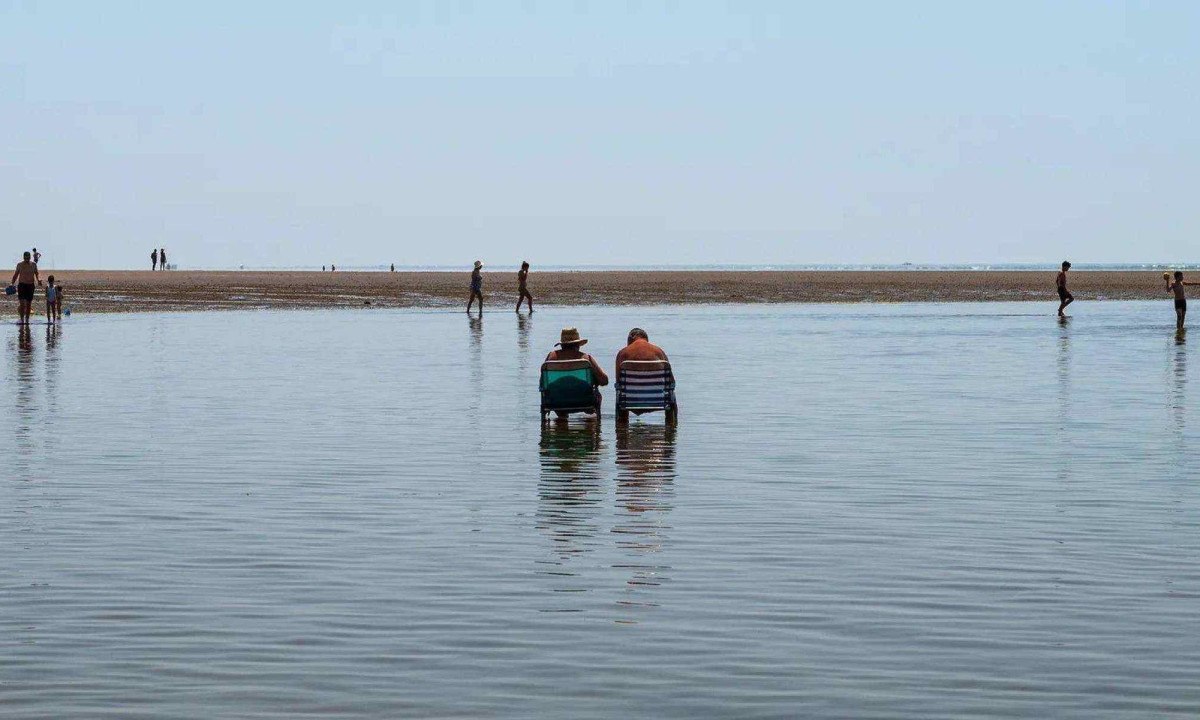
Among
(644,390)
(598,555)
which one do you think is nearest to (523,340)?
(644,390)

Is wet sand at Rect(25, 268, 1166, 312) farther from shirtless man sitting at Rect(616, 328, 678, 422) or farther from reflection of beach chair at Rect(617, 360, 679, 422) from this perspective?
reflection of beach chair at Rect(617, 360, 679, 422)

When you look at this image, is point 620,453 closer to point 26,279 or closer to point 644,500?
point 644,500

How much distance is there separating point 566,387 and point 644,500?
241 inches

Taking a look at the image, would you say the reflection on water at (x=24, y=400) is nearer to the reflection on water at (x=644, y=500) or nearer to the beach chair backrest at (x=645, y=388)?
the reflection on water at (x=644, y=500)

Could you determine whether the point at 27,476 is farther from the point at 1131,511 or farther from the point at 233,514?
the point at 1131,511

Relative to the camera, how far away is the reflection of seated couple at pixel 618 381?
763 inches

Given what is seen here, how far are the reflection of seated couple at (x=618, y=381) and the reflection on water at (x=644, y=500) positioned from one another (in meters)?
0.31

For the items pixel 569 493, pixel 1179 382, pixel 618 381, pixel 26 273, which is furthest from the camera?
pixel 26 273

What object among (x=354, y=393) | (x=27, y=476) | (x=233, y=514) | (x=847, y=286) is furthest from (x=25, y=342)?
(x=847, y=286)

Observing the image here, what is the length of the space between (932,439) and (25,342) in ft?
80.0

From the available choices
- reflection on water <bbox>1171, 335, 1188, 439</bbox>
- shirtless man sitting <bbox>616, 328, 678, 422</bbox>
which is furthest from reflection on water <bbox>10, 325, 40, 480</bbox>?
reflection on water <bbox>1171, 335, 1188, 439</bbox>

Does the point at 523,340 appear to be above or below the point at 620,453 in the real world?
above

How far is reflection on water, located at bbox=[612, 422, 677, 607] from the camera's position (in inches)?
402

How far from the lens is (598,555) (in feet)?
36.0
